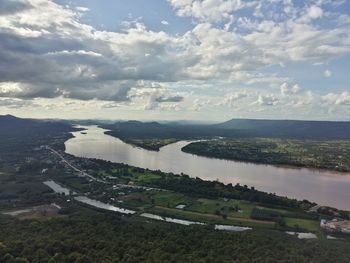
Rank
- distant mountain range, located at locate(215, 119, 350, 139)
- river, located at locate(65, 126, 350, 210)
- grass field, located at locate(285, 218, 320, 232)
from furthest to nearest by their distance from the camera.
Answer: distant mountain range, located at locate(215, 119, 350, 139)
river, located at locate(65, 126, 350, 210)
grass field, located at locate(285, 218, 320, 232)

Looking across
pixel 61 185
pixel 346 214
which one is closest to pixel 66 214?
pixel 61 185

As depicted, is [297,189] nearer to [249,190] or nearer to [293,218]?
[249,190]

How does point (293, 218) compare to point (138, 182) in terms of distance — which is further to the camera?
point (138, 182)

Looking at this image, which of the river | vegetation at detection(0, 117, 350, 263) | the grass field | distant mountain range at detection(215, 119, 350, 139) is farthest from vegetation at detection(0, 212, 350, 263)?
distant mountain range at detection(215, 119, 350, 139)

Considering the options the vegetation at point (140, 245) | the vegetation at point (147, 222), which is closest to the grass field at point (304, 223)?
the vegetation at point (147, 222)

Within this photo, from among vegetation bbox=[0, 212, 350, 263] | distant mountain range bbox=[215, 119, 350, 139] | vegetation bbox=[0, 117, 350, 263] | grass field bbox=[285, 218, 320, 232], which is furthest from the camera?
distant mountain range bbox=[215, 119, 350, 139]

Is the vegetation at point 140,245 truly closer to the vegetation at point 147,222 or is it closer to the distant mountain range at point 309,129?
the vegetation at point 147,222

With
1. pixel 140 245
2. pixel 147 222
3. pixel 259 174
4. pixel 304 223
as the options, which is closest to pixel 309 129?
pixel 259 174

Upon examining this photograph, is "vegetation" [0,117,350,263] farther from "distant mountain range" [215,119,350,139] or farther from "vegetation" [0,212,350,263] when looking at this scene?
"distant mountain range" [215,119,350,139]
